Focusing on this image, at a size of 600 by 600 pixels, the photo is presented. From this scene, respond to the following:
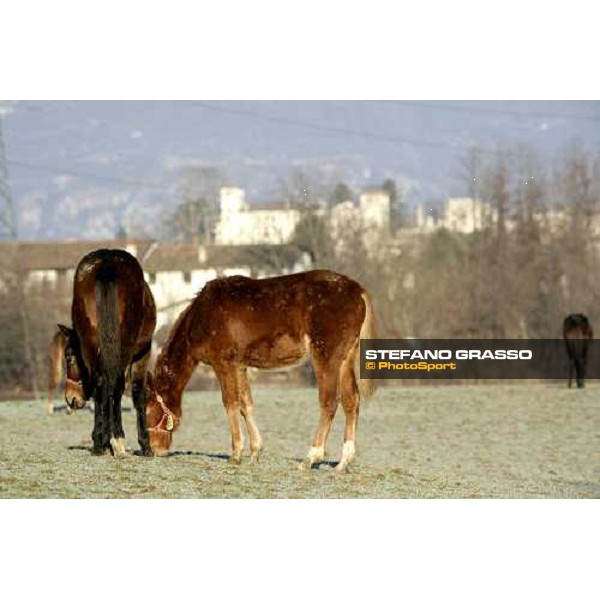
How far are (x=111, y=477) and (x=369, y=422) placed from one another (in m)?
10.2

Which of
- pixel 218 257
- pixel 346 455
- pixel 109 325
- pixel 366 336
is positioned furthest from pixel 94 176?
pixel 346 455

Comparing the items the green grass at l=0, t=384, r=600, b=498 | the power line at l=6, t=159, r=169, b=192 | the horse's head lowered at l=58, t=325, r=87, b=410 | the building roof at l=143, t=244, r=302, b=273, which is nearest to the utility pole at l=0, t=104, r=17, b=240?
the building roof at l=143, t=244, r=302, b=273

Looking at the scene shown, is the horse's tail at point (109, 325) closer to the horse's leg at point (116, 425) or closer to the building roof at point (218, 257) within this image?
the horse's leg at point (116, 425)

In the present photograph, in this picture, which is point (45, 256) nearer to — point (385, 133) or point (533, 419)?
point (533, 419)

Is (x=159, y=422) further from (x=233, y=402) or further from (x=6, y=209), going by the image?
(x=6, y=209)

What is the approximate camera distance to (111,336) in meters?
14.5

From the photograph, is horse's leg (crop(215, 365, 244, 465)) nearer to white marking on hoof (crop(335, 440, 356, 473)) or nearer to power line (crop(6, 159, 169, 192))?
white marking on hoof (crop(335, 440, 356, 473))

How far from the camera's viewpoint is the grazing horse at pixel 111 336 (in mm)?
14359

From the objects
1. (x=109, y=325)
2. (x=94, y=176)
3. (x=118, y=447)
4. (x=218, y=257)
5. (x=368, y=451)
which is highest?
(x=94, y=176)

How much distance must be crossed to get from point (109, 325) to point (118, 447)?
1239 millimetres

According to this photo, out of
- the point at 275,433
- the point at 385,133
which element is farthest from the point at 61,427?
the point at 385,133

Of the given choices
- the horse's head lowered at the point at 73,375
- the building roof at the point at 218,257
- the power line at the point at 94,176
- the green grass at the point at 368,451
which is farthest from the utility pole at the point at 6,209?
the horse's head lowered at the point at 73,375

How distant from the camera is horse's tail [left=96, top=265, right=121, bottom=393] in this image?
14.4 m

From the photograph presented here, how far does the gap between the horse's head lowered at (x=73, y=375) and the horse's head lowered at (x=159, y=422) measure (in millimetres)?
979
